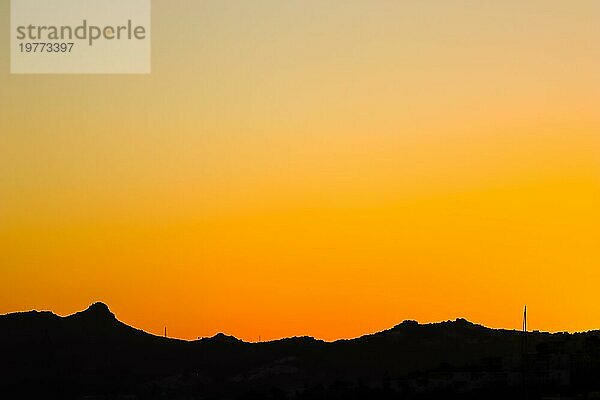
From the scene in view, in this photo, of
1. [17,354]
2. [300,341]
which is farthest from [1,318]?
[300,341]

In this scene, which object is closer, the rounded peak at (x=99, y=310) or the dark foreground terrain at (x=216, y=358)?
the dark foreground terrain at (x=216, y=358)

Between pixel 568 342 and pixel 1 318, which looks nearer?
pixel 568 342

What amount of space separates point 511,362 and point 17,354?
261ft

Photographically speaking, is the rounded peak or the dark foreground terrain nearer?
the dark foreground terrain

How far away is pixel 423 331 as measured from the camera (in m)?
171

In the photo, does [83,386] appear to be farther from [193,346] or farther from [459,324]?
[459,324]

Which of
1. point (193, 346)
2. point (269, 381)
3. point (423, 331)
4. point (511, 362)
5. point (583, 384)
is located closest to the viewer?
point (583, 384)

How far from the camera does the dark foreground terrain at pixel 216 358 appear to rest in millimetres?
151875

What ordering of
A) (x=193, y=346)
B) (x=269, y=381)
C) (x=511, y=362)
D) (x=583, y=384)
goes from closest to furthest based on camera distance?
1. (x=583, y=384)
2. (x=511, y=362)
3. (x=269, y=381)
4. (x=193, y=346)

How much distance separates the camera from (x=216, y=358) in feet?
585

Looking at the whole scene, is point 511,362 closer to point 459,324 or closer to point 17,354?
point 459,324

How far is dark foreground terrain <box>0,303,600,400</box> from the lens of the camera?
15188 centimetres

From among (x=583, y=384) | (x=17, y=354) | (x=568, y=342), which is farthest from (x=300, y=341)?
(x=583, y=384)

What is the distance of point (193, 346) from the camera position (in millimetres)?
183000
